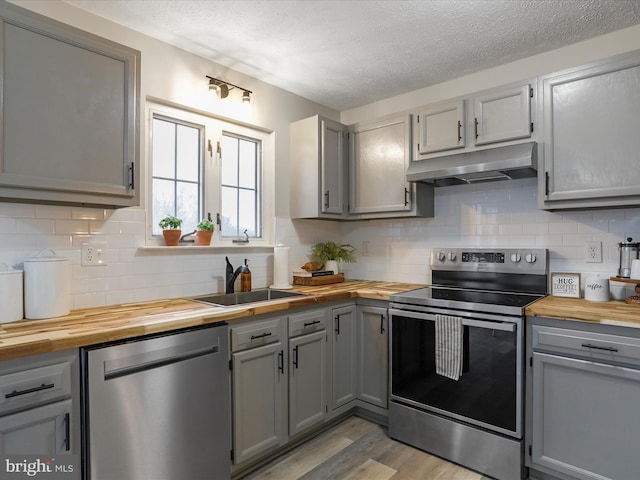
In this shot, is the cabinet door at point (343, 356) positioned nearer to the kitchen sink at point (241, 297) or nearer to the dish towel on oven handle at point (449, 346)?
the kitchen sink at point (241, 297)

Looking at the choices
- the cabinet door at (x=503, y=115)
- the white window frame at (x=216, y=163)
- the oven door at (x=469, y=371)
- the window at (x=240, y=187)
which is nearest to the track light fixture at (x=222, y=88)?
the white window frame at (x=216, y=163)

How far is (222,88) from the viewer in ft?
8.83

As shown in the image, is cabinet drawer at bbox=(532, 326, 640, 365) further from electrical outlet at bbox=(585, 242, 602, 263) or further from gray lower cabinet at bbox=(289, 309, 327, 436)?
gray lower cabinet at bbox=(289, 309, 327, 436)

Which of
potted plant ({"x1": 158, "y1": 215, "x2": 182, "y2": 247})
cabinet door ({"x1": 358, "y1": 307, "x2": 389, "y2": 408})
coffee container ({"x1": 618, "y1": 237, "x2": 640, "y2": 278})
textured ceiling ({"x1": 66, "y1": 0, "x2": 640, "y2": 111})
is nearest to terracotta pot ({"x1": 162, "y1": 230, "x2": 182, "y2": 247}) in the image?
potted plant ({"x1": 158, "y1": 215, "x2": 182, "y2": 247})

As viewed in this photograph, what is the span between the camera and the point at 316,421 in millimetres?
2477

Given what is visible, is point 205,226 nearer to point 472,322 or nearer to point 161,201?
point 161,201

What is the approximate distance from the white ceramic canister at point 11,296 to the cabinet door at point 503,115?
2.69 meters

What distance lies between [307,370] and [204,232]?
3.73ft

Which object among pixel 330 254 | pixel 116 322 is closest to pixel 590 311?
pixel 330 254

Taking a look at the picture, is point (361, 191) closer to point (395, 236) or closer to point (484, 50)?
point (395, 236)

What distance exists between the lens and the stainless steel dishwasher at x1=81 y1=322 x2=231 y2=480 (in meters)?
1.53

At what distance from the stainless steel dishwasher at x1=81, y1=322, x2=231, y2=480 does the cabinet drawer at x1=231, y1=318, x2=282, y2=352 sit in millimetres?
68

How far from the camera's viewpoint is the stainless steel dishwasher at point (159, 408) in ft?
5.02

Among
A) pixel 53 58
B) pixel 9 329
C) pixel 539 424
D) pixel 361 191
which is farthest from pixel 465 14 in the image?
pixel 9 329
